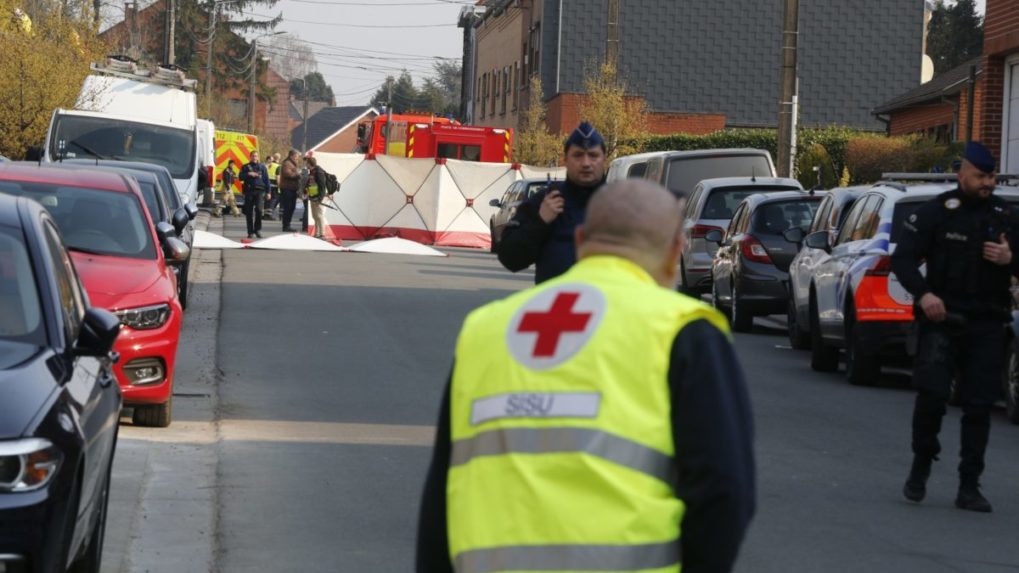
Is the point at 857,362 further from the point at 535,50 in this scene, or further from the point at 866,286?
the point at 535,50

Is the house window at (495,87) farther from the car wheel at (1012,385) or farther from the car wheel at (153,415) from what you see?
the car wheel at (153,415)

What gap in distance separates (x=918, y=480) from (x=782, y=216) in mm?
10821

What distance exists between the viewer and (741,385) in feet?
11.0

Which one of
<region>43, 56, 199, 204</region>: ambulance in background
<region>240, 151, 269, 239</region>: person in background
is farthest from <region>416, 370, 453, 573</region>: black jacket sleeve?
<region>240, 151, 269, 239</region>: person in background

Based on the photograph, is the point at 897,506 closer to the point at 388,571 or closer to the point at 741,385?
the point at 388,571

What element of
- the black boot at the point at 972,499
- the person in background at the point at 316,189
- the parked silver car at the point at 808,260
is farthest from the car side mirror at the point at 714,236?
the person in background at the point at 316,189

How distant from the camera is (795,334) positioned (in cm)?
1792

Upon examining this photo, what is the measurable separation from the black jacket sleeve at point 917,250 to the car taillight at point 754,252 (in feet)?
32.6

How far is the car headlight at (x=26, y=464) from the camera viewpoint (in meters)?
5.59

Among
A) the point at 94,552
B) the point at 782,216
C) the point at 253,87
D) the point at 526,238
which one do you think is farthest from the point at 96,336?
the point at 253,87

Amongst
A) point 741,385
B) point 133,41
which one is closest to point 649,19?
point 133,41

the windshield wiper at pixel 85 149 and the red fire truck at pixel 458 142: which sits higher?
the red fire truck at pixel 458 142

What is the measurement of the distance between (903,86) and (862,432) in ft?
163

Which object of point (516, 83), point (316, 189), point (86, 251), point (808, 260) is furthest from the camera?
point (516, 83)
